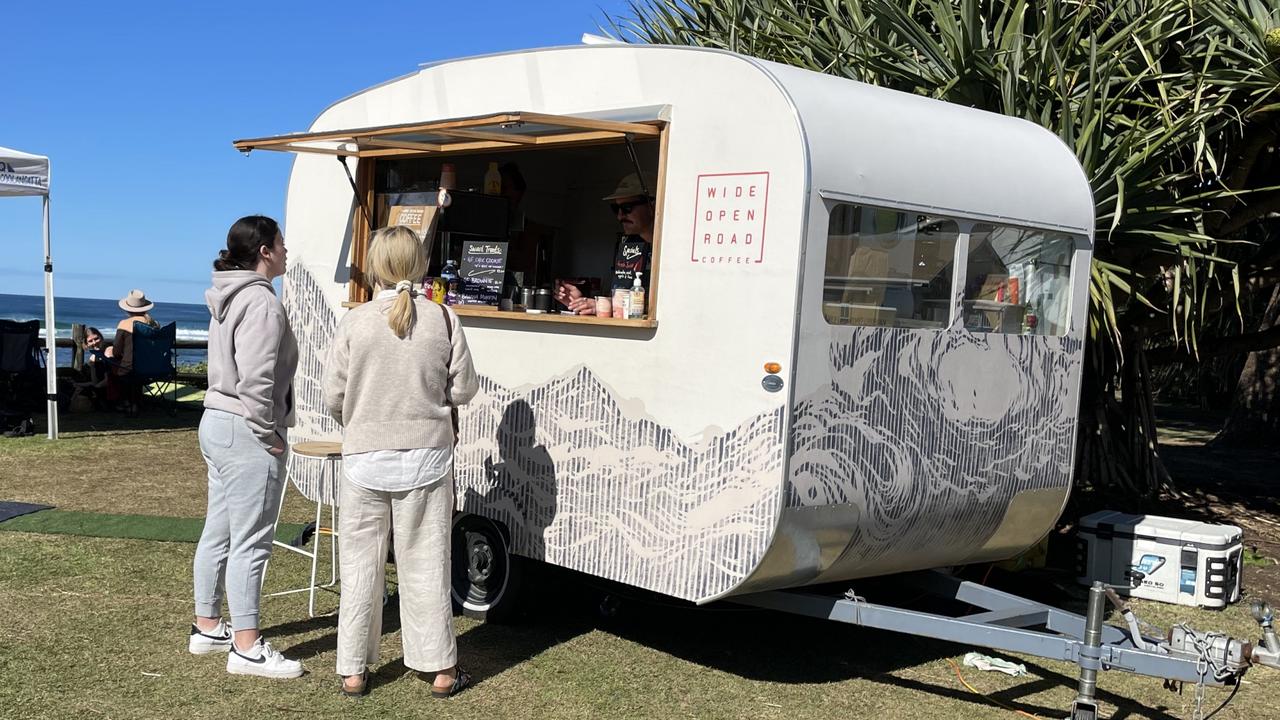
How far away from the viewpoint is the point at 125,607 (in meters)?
5.60

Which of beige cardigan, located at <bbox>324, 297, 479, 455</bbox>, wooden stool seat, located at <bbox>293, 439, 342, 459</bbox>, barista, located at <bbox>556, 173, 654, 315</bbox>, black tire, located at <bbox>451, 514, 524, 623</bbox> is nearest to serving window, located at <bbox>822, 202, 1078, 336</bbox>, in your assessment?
barista, located at <bbox>556, 173, 654, 315</bbox>

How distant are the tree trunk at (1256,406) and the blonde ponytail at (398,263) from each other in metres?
10.1

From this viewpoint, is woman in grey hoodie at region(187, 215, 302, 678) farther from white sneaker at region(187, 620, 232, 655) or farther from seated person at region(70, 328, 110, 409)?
seated person at region(70, 328, 110, 409)

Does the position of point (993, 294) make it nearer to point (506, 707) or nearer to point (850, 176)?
point (850, 176)

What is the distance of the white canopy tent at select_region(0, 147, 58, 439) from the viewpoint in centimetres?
1048

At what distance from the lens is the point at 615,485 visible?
4.85m

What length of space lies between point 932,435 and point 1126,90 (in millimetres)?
3610

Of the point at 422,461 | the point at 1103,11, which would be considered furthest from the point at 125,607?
the point at 1103,11

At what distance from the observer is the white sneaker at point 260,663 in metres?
4.71

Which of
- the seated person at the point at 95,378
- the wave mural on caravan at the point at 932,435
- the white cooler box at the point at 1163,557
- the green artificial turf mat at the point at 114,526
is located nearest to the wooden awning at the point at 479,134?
the wave mural on caravan at the point at 932,435

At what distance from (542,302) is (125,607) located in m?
2.33

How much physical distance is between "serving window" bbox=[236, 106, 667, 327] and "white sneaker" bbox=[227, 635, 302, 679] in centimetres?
165

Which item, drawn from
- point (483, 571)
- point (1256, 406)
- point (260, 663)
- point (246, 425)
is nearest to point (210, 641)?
point (260, 663)

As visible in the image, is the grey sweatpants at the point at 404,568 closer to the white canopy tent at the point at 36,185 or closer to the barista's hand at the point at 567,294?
the barista's hand at the point at 567,294
